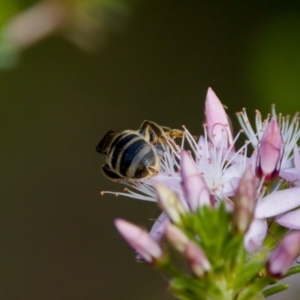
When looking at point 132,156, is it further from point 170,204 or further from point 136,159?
point 170,204

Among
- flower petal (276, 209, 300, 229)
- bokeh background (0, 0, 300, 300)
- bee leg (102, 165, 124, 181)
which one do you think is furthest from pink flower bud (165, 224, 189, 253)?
bokeh background (0, 0, 300, 300)

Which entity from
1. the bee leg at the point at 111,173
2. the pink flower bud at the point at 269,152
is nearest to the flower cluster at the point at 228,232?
the pink flower bud at the point at 269,152

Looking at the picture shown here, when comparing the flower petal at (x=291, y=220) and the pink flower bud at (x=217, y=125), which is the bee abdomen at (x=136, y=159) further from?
the flower petal at (x=291, y=220)

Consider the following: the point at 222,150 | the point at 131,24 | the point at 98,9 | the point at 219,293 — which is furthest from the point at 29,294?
the point at 219,293

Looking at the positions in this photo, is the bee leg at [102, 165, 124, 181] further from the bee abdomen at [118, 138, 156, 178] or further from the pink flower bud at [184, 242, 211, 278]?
the pink flower bud at [184, 242, 211, 278]

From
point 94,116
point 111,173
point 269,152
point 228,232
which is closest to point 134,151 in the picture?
point 111,173

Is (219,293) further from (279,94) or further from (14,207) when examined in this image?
(14,207)

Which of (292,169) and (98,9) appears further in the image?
(98,9)
